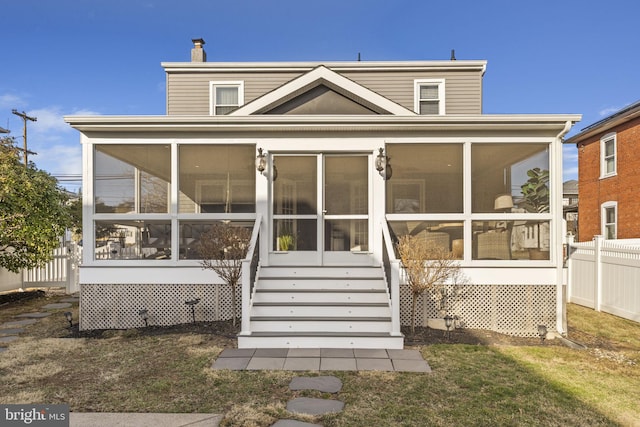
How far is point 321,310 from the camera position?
5.69 metres

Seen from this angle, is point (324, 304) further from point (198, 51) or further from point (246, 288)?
point (198, 51)

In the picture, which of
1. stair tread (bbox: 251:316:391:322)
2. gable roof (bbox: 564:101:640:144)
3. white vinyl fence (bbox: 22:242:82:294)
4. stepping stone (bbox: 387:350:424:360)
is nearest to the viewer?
stepping stone (bbox: 387:350:424:360)

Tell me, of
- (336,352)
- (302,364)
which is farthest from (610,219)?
(302,364)

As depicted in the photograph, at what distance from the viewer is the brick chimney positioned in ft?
40.0

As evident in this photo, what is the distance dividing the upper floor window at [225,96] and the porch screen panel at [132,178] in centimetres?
461

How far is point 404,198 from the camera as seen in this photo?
6.78m

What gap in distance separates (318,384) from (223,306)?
10.1ft

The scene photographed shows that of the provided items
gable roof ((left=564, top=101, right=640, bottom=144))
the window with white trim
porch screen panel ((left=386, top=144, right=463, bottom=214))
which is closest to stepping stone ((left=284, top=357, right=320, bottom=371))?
porch screen panel ((left=386, top=144, right=463, bottom=214))

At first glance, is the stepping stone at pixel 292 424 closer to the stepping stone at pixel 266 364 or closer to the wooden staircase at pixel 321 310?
the stepping stone at pixel 266 364

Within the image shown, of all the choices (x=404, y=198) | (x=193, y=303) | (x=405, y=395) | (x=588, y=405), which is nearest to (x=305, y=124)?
(x=404, y=198)

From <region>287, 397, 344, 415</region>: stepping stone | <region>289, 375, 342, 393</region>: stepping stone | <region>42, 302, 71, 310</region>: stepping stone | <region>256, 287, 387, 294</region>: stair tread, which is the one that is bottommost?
<region>42, 302, 71, 310</region>: stepping stone

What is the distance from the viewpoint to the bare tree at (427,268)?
598 centimetres

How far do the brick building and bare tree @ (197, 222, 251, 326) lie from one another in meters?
14.0

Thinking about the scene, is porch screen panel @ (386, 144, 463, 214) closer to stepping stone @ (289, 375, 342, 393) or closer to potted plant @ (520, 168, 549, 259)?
potted plant @ (520, 168, 549, 259)
